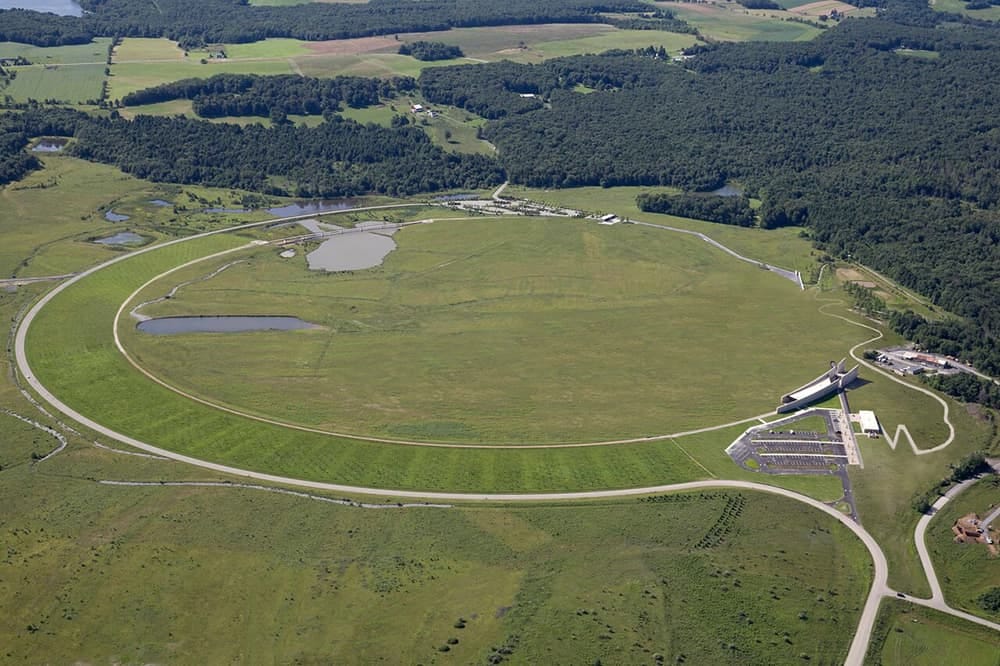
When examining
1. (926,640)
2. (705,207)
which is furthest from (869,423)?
(705,207)

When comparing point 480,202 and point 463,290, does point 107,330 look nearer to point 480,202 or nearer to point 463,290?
point 463,290

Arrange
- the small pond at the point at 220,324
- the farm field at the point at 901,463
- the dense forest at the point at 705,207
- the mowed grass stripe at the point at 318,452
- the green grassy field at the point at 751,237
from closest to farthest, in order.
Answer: the farm field at the point at 901,463 → the mowed grass stripe at the point at 318,452 → the small pond at the point at 220,324 → the green grassy field at the point at 751,237 → the dense forest at the point at 705,207

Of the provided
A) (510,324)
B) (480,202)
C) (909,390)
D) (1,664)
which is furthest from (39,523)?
(480,202)

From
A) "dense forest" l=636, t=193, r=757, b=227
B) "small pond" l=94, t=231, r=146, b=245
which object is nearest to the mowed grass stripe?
"small pond" l=94, t=231, r=146, b=245

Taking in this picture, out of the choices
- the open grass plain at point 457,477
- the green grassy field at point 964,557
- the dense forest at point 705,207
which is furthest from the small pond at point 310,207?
the green grassy field at point 964,557

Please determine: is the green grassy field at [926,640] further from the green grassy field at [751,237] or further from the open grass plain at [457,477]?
the green grassy field at [751,237]

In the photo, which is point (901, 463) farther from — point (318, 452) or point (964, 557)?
point (318, 452)

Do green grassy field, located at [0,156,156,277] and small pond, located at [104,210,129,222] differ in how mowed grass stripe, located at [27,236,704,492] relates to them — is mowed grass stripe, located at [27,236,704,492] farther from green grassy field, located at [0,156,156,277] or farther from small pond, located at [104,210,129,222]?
small pond, located at [104,210,129,222]
